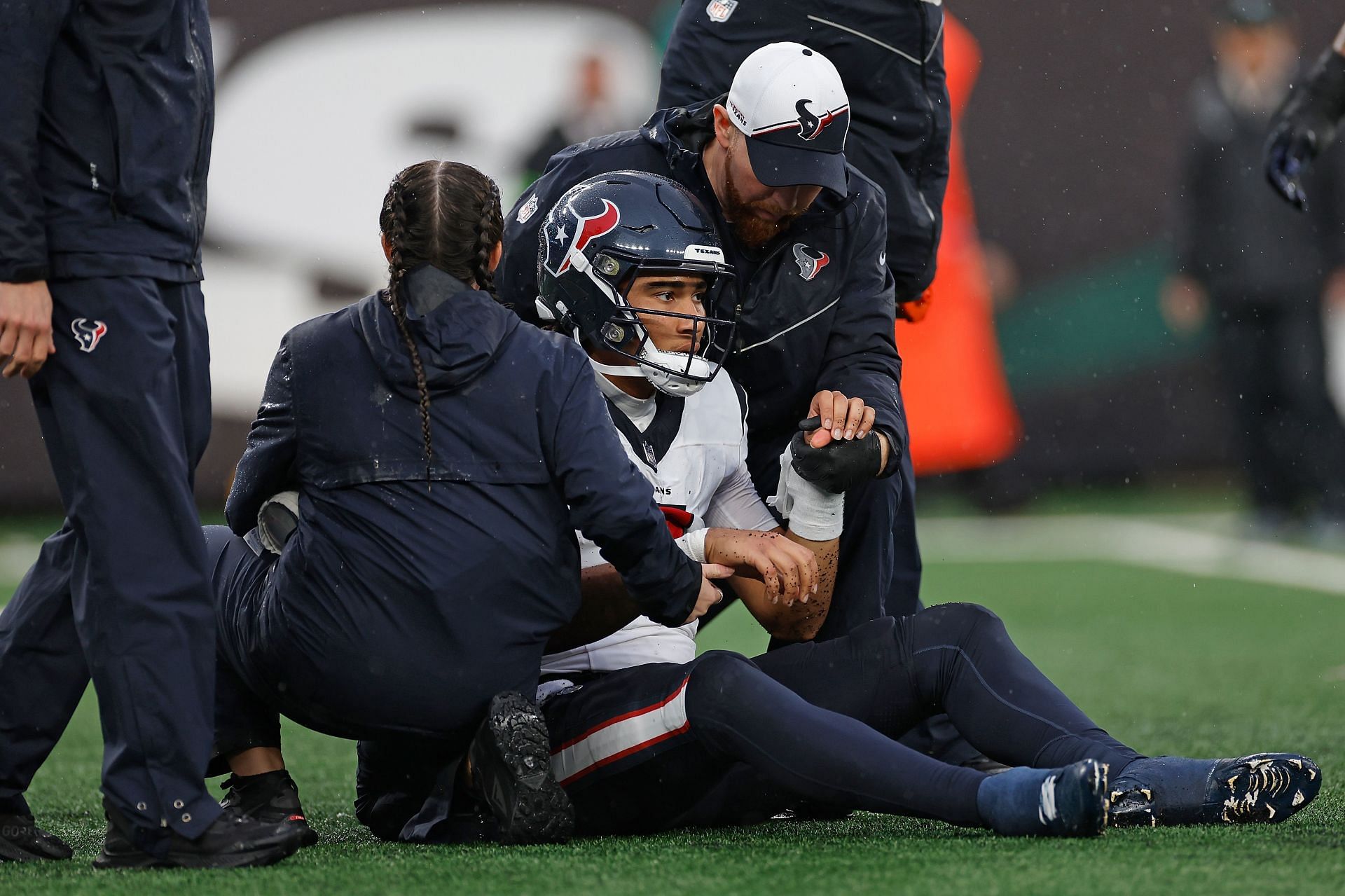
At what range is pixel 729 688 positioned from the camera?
3.27 metres

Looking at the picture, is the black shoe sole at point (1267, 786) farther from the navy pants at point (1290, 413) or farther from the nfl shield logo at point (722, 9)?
the navy pants at point (1290, 413)

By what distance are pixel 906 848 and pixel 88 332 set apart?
70.0 inches

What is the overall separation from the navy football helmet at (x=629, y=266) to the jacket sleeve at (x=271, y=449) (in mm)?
665

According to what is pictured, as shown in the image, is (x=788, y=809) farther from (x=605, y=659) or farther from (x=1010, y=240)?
(x=1010, y=240)

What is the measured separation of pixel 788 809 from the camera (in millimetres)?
3875

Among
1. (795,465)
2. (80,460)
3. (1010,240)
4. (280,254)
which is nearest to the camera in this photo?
(80,460)

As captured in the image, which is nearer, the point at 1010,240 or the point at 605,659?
the point at 605,659

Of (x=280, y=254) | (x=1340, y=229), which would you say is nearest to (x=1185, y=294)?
(x=1340, y=229)

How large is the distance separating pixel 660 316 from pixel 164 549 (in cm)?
114

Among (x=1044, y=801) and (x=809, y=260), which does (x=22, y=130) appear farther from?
(x=1044, y=801)

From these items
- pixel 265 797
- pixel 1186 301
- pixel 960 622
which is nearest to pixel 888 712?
pixel 960 622

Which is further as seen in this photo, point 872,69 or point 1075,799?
point 872,69

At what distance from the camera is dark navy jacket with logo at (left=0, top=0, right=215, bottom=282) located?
3045 mm

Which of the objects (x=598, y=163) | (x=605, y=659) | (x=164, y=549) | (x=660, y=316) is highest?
(x=598, y=163)
